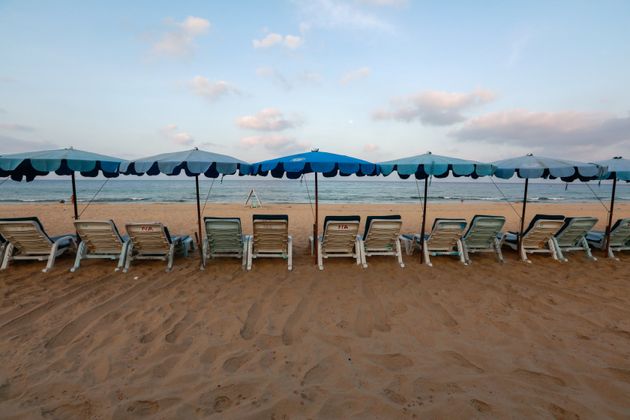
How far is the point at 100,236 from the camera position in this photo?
198 inches

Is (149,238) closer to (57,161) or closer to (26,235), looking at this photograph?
(57,161)

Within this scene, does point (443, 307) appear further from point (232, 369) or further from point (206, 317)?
point (206, 317)

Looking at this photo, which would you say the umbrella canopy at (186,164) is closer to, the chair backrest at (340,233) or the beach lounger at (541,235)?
the chair backrest at (340,233)

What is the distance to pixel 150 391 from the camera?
2283 millimetres

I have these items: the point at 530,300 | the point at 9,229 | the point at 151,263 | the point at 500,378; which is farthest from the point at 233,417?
the point at 9,229

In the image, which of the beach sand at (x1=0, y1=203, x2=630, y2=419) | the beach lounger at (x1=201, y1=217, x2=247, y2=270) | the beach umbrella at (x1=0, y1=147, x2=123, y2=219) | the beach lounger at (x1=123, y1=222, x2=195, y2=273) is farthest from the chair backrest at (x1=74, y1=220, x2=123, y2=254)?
the beach lounger at (x1=201, y1=217, x2=247, y2=270)

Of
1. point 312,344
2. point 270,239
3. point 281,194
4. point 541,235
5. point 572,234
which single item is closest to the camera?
point 312,344

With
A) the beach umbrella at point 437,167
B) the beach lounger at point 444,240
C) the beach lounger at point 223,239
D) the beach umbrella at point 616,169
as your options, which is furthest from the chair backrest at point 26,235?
the beach umbrella at point 616,169

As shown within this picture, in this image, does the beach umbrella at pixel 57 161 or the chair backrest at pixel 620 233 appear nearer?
the beach umbrella at pixel 57 161

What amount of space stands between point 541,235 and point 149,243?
23.1 ft

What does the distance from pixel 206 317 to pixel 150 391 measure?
3.93ft

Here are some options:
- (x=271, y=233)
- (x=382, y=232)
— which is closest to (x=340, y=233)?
(x=382, y=232)

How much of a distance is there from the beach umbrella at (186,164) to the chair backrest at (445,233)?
3470 mm

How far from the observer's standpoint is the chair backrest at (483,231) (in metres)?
5.58
